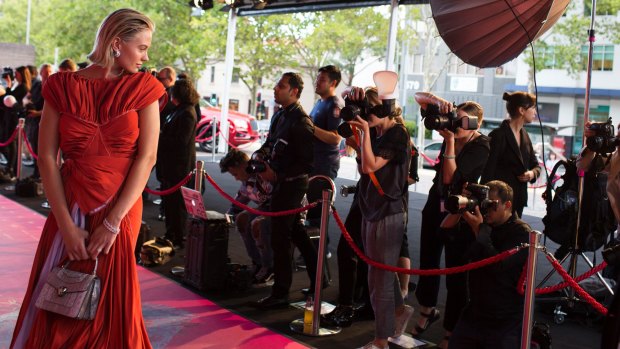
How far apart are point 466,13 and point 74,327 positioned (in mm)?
3075

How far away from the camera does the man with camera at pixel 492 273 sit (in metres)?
3.79

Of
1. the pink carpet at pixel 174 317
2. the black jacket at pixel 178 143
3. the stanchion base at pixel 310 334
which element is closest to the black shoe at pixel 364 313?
the stanchion base at pixel 310 334

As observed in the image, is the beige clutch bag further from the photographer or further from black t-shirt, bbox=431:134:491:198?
the photographer

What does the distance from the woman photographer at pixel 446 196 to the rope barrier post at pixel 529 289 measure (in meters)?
0.89

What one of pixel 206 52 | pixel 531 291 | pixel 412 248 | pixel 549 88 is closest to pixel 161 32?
pixel 206 52

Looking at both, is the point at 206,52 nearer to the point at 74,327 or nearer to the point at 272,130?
the point at 272,130

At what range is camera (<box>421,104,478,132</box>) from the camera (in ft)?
14.4

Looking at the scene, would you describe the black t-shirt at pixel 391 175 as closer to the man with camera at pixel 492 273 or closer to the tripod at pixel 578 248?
the man with camera at pixel 492 273

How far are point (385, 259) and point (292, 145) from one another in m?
1.36

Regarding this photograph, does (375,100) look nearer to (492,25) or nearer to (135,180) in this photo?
(492,25)

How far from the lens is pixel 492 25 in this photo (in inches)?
183

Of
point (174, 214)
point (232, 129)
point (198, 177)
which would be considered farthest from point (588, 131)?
point (232, 129)

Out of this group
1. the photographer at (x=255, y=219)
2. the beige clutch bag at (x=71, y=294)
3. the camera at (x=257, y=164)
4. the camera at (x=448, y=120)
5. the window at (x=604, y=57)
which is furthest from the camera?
the window at (x=604, y=57)

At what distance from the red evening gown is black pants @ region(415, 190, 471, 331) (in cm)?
246
